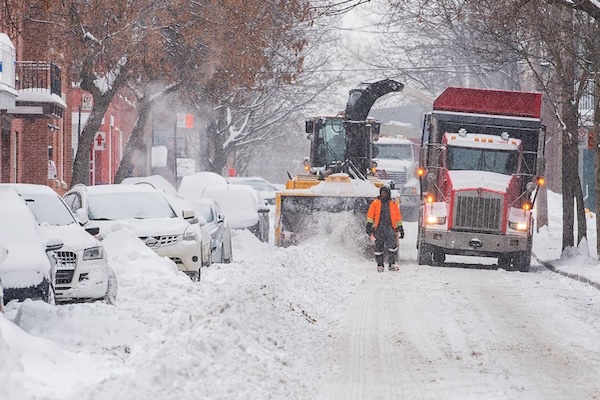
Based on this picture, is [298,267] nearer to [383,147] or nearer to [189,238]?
[189,238]

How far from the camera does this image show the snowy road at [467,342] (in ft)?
32.7

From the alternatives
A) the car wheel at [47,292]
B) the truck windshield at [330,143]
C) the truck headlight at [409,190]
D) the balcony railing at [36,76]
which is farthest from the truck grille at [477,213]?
the truck headlight at [409,190]

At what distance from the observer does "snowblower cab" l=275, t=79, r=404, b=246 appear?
25953 mm

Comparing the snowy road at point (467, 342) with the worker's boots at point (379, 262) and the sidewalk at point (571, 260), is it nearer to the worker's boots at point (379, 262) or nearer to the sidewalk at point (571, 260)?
the sidewalk at point (571, 260)

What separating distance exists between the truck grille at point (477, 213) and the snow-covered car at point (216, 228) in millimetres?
4649

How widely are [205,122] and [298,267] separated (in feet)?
121

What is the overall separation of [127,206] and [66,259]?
5822 millimetres

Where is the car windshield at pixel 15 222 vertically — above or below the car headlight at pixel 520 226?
above

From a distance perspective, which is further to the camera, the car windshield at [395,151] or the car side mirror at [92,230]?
the car windshield at [395,151]

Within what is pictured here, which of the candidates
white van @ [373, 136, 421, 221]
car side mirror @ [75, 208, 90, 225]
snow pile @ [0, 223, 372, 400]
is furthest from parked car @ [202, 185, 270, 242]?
car side mirror @ [75, 208, 90, 225]

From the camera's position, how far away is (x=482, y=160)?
24969 millimetres

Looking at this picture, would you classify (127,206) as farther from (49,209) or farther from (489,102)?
(489,102)

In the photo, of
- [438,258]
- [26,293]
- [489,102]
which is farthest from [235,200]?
[26,293]

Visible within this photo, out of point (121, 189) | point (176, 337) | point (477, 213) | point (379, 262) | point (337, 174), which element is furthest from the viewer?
point (337, 174)
